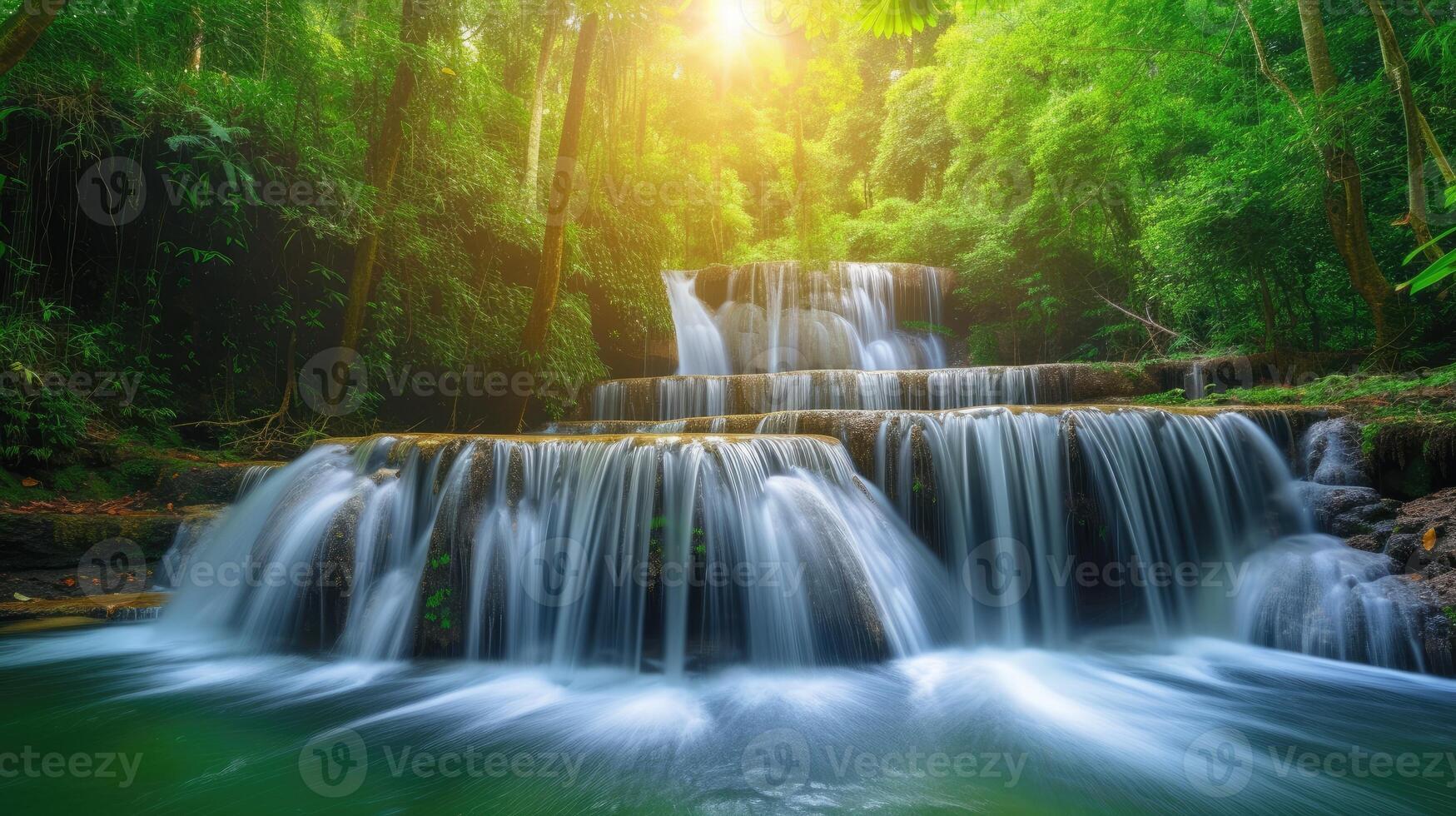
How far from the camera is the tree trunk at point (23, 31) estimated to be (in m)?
4.44

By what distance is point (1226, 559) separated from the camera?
577cm

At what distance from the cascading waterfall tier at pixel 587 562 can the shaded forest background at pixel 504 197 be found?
299 cm

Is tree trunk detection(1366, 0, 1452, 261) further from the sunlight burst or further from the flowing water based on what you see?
the sunlight burst

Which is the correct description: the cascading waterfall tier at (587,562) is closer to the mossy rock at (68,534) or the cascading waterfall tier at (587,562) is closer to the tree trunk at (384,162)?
the mossy rock at (68,534)

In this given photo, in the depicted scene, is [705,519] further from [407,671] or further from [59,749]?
[59,749]

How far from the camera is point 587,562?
16.0 ft

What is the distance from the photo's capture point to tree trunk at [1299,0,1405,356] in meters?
7.14

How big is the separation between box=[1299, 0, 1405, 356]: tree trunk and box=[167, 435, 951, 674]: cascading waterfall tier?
651 centimetres

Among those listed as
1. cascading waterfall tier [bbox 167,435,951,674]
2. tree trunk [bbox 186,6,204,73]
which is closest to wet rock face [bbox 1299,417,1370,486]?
cascading waterfall tier [bbox 167,435,951,674]

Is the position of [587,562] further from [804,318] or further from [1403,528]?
[804,318]

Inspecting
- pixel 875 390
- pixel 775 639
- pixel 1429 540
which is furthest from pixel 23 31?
pixel 1429 540

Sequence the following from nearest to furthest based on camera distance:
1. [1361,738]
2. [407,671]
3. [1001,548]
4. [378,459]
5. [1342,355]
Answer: [1361,738] → [407,671] → [378,459] → [1001,548] → [1342,355]

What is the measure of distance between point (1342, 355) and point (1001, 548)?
20.0ft

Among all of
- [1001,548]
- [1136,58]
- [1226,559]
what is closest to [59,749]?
[1001,548]
